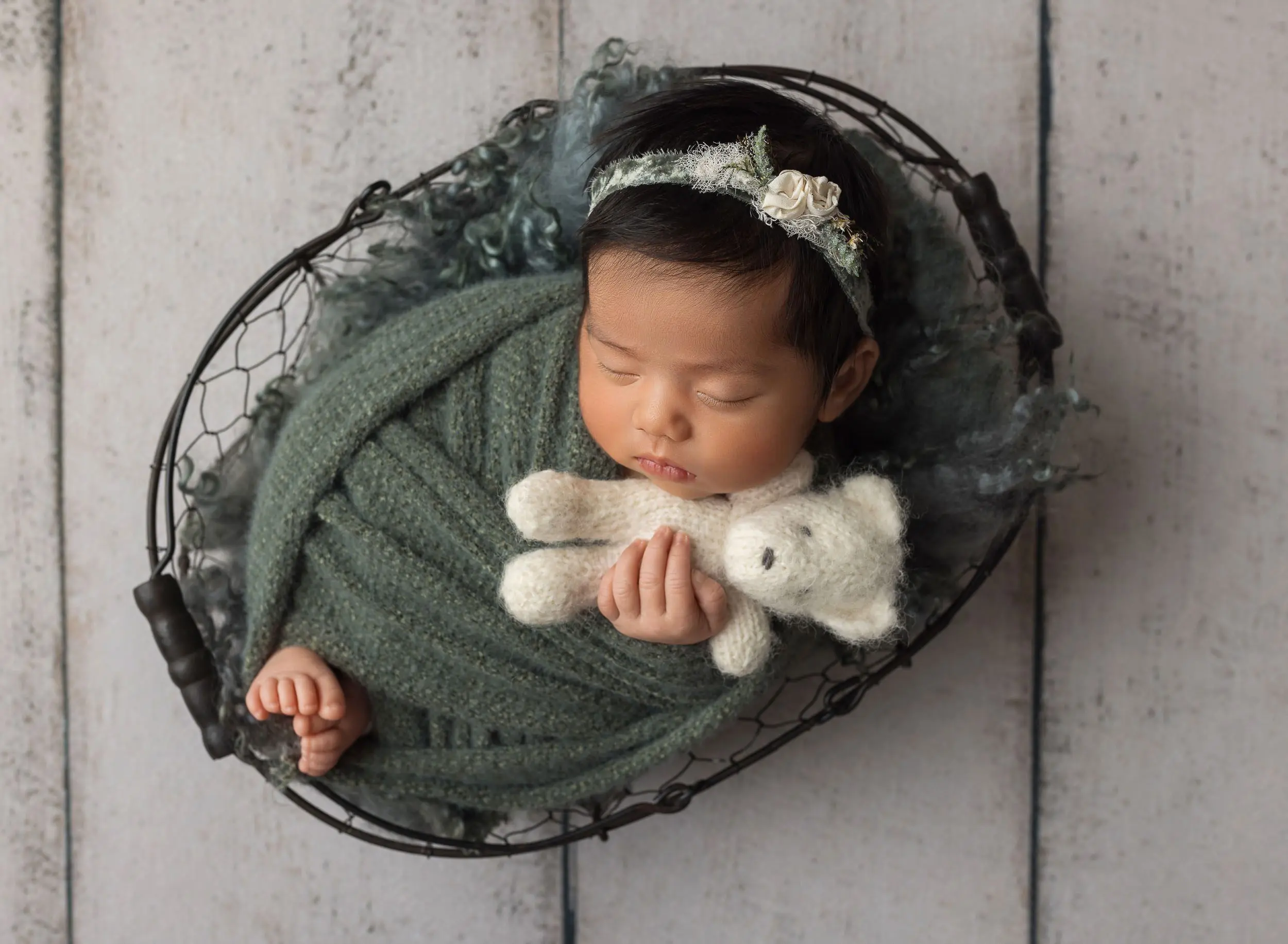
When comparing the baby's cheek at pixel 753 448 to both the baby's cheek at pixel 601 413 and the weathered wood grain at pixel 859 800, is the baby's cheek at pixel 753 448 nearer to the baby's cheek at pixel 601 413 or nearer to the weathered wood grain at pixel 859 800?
the baby's cheek at pixel 601 413

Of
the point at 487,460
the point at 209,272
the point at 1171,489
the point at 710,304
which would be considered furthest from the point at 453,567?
the point at 1171,489

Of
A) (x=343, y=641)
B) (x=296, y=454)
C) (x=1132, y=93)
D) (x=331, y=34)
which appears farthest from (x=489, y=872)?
(x=1132, y=93)

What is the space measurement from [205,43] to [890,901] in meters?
1.10

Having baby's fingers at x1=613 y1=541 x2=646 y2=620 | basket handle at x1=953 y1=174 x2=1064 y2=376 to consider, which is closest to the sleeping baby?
baby's fingers at x1=613 y1=541 x2=646 y2=620

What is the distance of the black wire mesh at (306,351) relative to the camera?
0.90 metres

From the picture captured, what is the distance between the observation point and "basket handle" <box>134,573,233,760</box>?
861mm

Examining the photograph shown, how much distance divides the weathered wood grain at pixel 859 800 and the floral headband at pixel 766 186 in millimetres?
379

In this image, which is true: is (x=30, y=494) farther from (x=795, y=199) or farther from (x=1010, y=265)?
(x=1010, y=265)

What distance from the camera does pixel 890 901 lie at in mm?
1065

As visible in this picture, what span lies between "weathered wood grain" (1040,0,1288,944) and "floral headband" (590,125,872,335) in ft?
1.37

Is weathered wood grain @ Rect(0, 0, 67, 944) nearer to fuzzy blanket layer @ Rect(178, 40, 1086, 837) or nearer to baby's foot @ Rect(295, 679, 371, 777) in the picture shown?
Answer: fuzzy blanket layer @ Rect(178, 40, 1086, 837)

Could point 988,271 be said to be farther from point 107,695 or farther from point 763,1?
point 107,695

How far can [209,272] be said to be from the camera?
3.51 ft

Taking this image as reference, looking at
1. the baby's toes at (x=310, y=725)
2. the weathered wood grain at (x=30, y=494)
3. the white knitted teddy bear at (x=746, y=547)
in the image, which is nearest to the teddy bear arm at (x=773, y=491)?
the white knitted teddy bear at (x=746, y=547)
